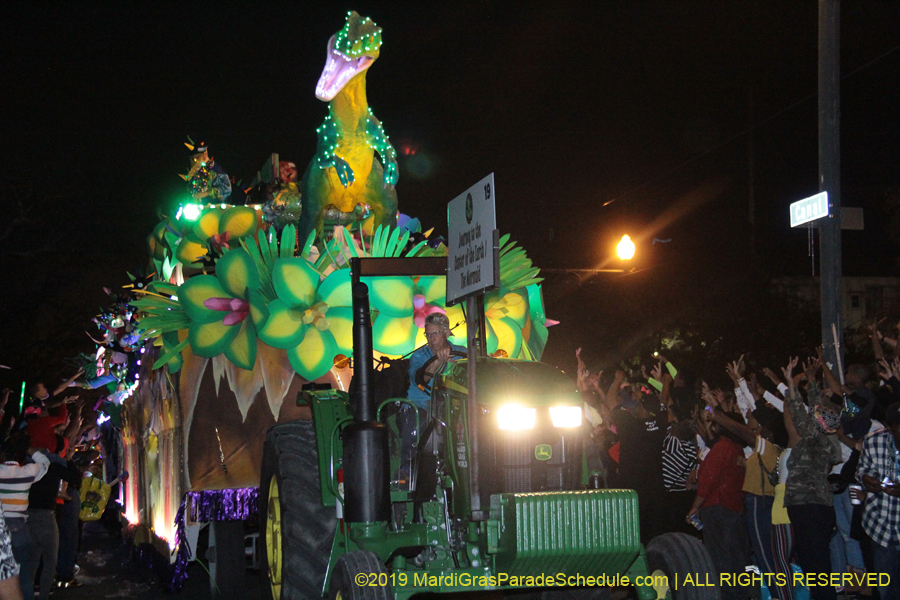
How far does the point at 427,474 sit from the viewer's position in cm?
568

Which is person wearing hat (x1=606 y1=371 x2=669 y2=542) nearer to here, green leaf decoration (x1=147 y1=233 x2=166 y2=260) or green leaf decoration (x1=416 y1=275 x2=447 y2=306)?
green leaf decoration (x1=416 y1=275 x2=447 y2=306)

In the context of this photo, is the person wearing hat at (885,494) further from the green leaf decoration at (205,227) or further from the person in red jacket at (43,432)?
the person in red jacket at (43,432)

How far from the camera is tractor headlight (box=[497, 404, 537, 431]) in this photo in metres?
5.12

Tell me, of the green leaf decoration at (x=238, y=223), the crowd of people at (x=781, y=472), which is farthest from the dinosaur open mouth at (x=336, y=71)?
the crowd of people at (x=781, y=472)

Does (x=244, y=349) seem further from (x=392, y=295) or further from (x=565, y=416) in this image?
(x=565, y=416)

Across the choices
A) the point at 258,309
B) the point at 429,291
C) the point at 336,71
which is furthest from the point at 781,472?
the point at 336,71

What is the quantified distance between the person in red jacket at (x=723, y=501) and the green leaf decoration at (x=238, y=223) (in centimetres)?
543

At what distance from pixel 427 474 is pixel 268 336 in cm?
320

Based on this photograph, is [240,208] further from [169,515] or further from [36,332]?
[36,332]

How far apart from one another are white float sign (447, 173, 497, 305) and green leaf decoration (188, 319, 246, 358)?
12.1 feet

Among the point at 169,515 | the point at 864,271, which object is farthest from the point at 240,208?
the point at 864,271

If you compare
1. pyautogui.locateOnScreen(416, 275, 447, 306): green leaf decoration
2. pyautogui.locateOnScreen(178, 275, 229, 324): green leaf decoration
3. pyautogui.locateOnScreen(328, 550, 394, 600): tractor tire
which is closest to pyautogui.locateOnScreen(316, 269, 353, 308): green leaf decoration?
pyautogui.locateOnScreen(416, 275, 447, 306): green leaf decoration

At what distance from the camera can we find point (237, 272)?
337 inches

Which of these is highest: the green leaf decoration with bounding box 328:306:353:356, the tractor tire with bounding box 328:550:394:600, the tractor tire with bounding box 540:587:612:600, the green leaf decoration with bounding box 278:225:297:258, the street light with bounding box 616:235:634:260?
the street light with bounding box 616:235:634:260
